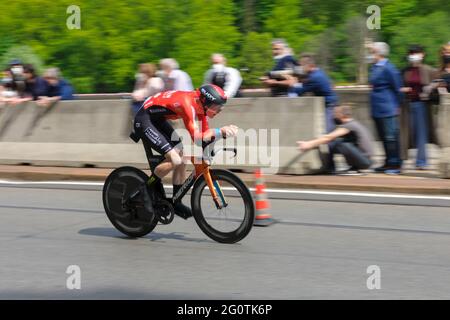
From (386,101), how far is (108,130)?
4.45 meters

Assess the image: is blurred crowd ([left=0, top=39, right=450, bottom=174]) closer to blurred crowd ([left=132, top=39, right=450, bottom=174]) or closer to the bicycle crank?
blurred crowd ([left=132, top=39, right=450, bottom=174])

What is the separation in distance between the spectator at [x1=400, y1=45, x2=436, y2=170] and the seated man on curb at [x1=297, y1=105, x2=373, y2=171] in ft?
2.75

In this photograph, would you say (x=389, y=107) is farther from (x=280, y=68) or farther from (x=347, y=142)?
(x=280, y=68)

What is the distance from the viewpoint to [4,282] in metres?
6.55

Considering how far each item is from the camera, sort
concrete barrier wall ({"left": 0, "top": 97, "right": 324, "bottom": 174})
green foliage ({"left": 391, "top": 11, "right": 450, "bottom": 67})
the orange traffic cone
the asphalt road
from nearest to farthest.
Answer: the asphalt road < the orange traffic cone < concrete barrier wall ({"left": 0, "top": 97, "right": 324, "bottom": 174}) < green foliage ({"left": 391, "top": 11, "right": 450, "bottom": 67})

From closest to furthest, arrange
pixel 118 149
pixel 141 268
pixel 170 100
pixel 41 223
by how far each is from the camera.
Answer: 1. pixel 141 268
2. pixel 170 100
3. pixel 41 223
4. pixel 118 149

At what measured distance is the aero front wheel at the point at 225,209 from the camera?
7.57 metres

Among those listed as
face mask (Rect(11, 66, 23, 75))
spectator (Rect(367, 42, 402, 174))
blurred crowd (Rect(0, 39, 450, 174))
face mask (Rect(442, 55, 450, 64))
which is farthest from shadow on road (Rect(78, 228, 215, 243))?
face mask (Rect(11, 66, 23, 75))

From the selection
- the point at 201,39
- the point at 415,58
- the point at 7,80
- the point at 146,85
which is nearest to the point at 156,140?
the point at 146,85

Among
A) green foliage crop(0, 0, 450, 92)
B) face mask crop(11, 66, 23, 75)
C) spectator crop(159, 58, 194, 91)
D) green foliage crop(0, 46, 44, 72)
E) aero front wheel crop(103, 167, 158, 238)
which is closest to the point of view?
aero front wheel crop(103, 167, 158, 238)

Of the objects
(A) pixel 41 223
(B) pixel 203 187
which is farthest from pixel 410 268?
(A) pixel 41 223

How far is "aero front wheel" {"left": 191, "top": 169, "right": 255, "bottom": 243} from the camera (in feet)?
24.8

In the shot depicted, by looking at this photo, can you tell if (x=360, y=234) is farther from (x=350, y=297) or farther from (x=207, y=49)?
(x=207, y=49)
